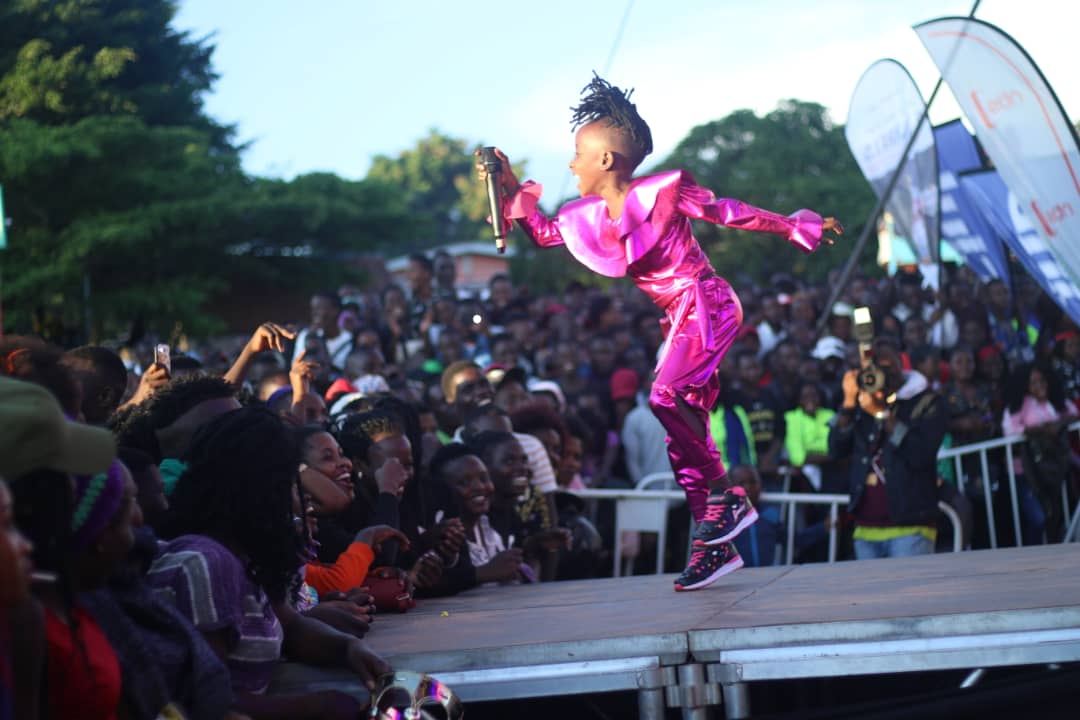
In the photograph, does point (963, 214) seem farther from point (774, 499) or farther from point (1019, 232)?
point (774, 499)

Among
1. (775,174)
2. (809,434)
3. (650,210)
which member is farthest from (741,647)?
(775,174)

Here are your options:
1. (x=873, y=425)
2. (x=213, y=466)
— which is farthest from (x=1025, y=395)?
(x=213, y=466)

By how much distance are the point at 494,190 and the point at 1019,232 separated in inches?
201

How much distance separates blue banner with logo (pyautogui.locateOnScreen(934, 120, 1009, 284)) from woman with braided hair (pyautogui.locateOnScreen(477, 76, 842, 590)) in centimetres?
585

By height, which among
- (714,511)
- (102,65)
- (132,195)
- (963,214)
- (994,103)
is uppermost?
(102,65)

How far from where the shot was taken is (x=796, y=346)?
1020 cm

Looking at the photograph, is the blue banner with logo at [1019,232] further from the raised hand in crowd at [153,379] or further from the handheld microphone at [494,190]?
the raised hand in crowd at [153,379]

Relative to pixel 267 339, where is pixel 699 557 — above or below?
below

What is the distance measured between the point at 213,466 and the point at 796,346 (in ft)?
23.5

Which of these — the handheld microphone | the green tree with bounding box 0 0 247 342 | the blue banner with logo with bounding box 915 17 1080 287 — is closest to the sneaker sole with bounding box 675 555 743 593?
the handheld microphone

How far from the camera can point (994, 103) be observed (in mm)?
8164

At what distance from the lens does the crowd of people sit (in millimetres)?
2777

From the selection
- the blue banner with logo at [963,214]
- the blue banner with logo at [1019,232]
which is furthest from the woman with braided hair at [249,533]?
the blue banner with logo at [963,214]

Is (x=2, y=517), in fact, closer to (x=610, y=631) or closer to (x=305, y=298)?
(x=610, y=631)
